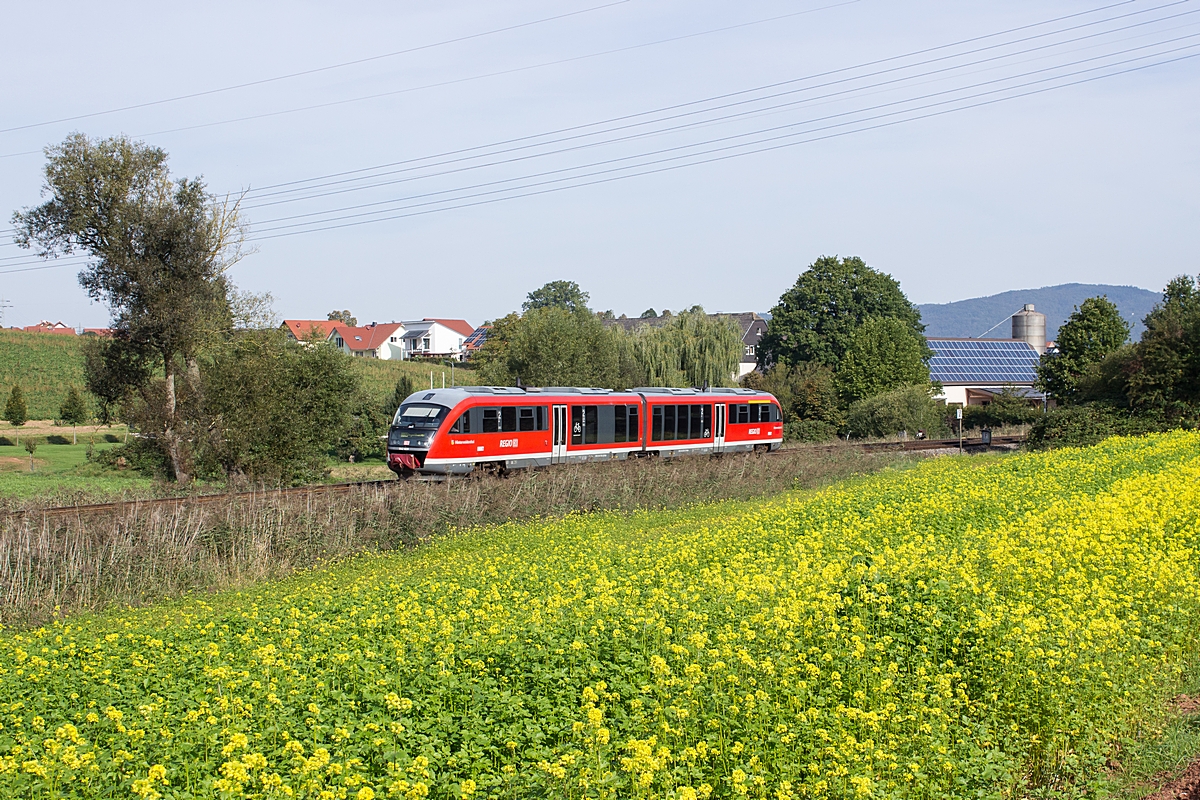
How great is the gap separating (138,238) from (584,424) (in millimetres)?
17171

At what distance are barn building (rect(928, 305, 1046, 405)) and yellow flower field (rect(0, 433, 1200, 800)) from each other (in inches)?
2706

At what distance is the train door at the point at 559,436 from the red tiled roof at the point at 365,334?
95497mm

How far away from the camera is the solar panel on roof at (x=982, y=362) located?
270 feet

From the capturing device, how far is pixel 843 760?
6.06 metres

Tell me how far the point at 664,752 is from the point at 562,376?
42.7 metres

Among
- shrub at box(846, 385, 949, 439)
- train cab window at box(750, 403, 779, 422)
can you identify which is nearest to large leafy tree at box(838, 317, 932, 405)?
shrub at box(846, 385, 949, 439)

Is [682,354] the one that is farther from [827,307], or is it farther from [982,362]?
[982,362]

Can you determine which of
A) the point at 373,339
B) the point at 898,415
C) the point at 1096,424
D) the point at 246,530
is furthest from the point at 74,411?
the point at 373,339

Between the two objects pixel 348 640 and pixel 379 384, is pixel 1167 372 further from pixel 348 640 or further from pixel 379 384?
pixel 379 384

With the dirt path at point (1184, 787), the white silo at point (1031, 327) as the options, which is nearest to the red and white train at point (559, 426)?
the dirt path at point (1184, 787)

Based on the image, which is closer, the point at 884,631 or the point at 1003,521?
the point at 884,631

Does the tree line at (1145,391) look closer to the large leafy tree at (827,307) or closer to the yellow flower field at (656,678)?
the yellow flower field at (656,678)

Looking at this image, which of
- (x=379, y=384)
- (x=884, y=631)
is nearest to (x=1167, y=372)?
(x=884, y=631)

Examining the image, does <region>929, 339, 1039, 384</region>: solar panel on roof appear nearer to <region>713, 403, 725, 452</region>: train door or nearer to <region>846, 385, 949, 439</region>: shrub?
<region>846, 385, 949, 439</region>: shrub
